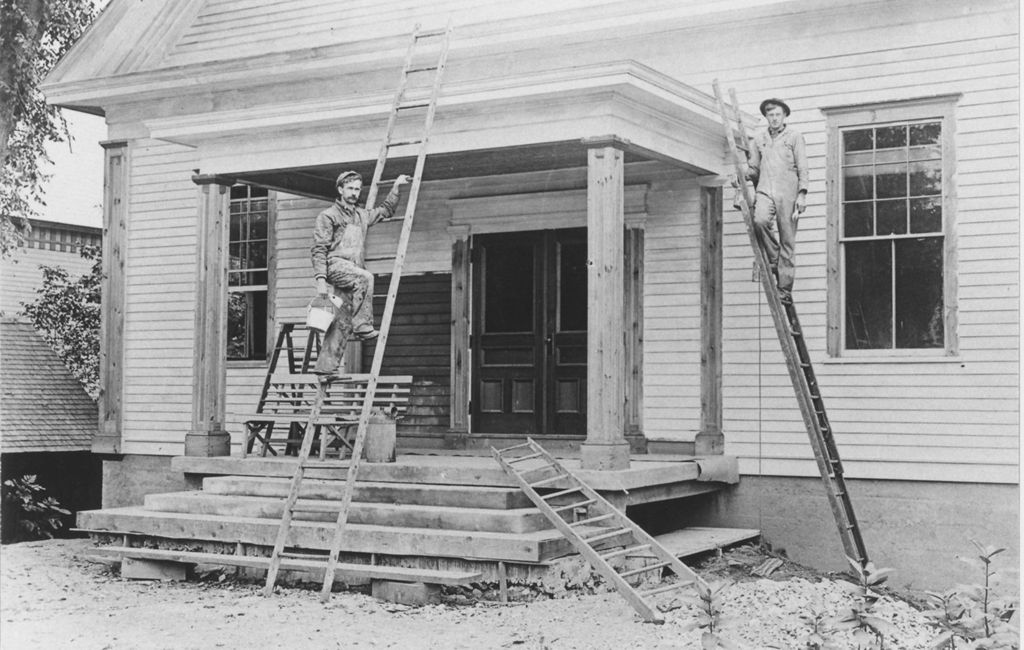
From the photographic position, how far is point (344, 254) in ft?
33.1

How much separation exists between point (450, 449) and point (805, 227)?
4218 mm

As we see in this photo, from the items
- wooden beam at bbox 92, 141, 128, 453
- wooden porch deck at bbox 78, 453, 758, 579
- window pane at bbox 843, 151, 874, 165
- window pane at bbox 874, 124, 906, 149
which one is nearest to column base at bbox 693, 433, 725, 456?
wooden porch deck at bbox 78, 453, 758, 579

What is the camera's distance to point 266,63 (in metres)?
13.2

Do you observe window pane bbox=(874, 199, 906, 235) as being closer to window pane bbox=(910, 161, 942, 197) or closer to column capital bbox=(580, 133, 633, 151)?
window pane bbox=(910, 161, 942, 197)

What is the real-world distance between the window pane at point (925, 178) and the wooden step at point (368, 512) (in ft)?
14.9

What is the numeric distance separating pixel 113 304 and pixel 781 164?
8.32 m

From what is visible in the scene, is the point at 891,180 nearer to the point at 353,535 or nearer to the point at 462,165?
the point at 462,165

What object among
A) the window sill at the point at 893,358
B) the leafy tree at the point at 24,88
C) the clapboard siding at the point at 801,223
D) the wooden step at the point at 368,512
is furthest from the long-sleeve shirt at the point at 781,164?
the leafy tree at the point at 24,88

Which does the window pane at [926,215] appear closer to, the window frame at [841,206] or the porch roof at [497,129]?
the window frame at [841,206]

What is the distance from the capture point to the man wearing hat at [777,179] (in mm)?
9836

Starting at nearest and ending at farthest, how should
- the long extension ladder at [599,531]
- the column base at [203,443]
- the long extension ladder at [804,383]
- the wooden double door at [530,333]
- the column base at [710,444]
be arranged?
the long extension ladder at [599,531]
the long extension ladder at [804,383]
the column base at [710,444]
the column base at [203,443]
the wooden double door at [530,333]

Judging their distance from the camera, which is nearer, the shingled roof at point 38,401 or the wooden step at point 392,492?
the wooden step at point 392,492

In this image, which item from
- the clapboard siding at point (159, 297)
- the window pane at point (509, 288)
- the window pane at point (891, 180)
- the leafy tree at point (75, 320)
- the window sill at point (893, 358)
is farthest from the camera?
the leafy tree at point (75, 320)

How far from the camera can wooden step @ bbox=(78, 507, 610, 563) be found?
26.9ft
